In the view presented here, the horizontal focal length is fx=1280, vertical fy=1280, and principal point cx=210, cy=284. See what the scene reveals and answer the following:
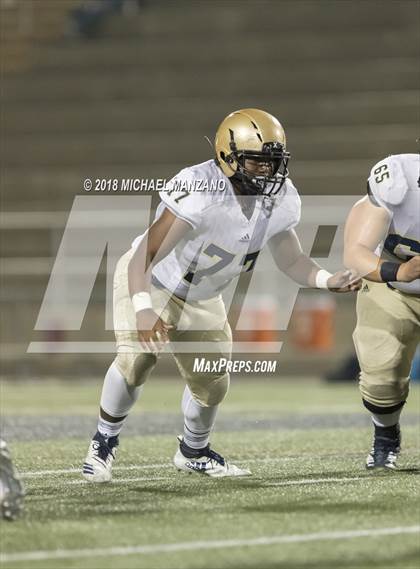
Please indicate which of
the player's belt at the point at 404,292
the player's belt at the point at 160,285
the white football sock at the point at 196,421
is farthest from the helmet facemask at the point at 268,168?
the white football sock at the point at 196,421

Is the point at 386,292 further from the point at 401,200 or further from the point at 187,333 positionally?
the point at 187,333

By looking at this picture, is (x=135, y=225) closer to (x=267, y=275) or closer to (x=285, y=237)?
(x=267, y=275)

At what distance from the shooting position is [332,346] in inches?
434

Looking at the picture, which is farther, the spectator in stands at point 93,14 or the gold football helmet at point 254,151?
the spectator in stands at point 93,14

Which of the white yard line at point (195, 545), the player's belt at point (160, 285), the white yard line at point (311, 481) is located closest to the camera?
the white yard line at point (195, 545)

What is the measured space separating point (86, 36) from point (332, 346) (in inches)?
240

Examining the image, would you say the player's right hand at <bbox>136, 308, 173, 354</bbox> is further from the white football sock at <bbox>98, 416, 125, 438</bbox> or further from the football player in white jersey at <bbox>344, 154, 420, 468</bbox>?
the football player in white jersey at <bbox>344, 154, 420, 468</bbox>

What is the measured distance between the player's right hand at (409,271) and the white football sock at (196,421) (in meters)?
0.77

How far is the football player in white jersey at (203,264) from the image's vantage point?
156 inches

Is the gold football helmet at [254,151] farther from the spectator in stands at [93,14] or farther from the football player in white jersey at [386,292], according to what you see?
the spectator in stands at [93,14]

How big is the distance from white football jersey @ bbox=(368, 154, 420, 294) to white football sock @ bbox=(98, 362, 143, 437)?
0.97 metres

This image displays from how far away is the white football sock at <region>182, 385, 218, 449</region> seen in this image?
4.23 meters

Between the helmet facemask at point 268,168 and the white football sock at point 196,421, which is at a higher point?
the helmet facemask at point 268,168

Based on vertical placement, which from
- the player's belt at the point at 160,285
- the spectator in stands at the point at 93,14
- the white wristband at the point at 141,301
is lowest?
the white wristband at the point at 141,301
